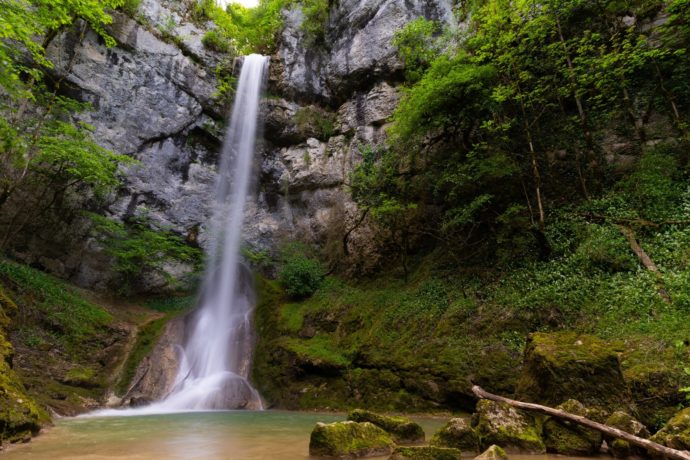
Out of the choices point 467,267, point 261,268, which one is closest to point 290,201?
point 261,268

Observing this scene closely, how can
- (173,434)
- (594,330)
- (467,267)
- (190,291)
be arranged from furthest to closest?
(190,291), (467,267), (594,330), (173,434)

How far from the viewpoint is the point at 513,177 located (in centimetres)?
1195

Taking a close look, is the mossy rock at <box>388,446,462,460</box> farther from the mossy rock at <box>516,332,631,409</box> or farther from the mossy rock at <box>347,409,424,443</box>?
the mossy rock at <box>516,332,631,409</box>

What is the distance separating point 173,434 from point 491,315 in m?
7.07

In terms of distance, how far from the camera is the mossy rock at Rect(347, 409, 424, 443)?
17.2 feet

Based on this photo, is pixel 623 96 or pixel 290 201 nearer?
pixel 623 96

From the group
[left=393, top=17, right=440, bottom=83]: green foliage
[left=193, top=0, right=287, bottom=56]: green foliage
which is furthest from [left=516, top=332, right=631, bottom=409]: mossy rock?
[left=193, top=0, right=287, bottom=56]: green foliage

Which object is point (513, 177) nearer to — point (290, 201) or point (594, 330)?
point (594, 330)

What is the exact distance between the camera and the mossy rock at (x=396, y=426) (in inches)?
207

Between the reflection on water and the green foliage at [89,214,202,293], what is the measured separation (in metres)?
9.08

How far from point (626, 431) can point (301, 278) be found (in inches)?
467

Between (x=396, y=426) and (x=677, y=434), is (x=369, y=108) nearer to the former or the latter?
(x=396, y=426)

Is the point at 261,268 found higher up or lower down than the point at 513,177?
lower down

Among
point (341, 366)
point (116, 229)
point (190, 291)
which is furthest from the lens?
point (190, 291)
